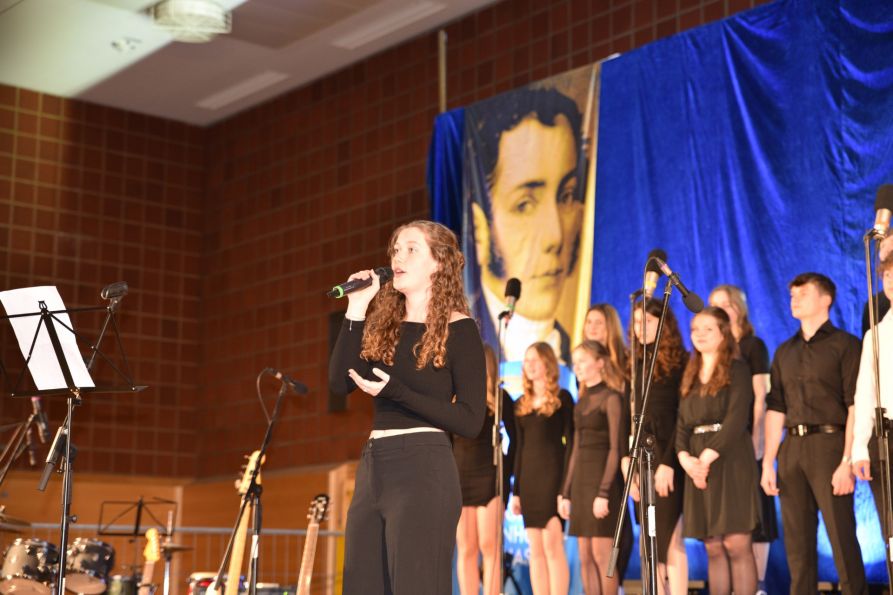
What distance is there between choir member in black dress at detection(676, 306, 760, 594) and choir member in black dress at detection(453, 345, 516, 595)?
56.9 inches

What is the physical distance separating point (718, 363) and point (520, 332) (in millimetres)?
1991

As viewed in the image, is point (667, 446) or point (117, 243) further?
point (117, 243)

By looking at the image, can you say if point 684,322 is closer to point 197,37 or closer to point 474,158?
point 474,158

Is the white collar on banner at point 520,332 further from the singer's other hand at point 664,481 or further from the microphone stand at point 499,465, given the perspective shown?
the singer's other hand at point 664,481

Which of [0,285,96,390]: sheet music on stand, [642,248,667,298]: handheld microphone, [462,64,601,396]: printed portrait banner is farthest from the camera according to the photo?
[462,64,601,396]: printed portrait banner

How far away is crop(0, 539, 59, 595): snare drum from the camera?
7113 mm

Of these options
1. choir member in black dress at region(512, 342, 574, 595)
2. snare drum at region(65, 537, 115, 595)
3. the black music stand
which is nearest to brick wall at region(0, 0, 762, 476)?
choir member in black dress at region(512, 342, 574, 595)

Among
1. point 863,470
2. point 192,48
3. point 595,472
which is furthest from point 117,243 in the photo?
point 863,470

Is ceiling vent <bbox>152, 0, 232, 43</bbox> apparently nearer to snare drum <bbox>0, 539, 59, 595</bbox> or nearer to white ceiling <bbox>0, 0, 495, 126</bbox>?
white ceiling <bbox>0, 0, 495, 126</bbox>

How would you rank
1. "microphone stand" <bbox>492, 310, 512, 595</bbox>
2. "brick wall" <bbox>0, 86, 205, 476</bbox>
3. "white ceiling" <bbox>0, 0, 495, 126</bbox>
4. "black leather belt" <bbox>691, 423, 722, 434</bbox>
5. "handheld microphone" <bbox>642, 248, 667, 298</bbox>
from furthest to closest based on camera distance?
"brick wall" <bbox>0, 86, 205, 476</bbox>, "white ceiling" <bbox>0, 0, 495, 126</bbox>, "microphone stand" <bbox>492, 310, 512, 595</bbox>, "black leather belt" <bbox>691, 423, 722, 434</bbox>, "handheld microphone" <bbox>642, 248, 667, 298</bbox>

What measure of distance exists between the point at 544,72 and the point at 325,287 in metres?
2.81

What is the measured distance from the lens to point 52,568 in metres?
7.19

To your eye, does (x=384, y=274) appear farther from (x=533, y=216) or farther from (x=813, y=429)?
(x=533, y=216)

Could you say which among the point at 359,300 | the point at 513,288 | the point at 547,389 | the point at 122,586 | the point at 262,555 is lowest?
the point at 122,586
